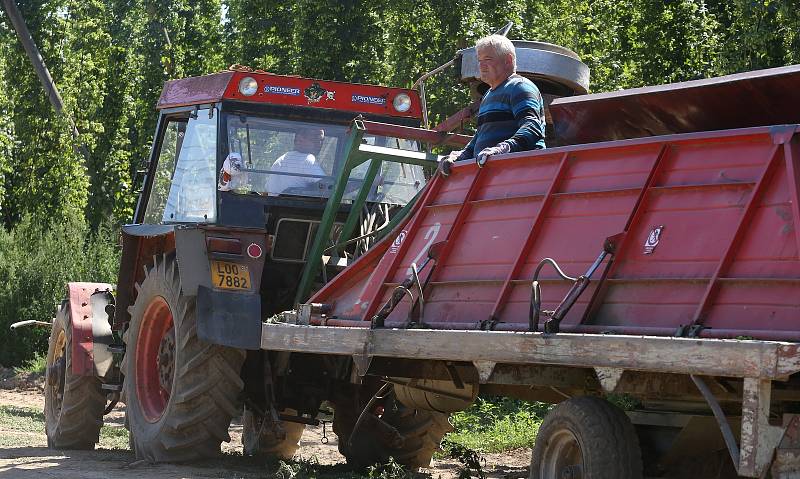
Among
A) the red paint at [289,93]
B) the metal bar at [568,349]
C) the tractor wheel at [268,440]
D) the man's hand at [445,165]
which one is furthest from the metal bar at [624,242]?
the tractor wheel at [268,440]

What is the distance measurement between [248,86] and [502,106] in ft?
8.44

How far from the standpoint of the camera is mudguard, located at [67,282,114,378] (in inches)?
425

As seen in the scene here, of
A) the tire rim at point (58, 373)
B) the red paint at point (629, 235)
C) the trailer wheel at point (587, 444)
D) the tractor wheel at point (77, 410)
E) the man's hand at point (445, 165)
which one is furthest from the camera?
the tire rim at point (58, 373)

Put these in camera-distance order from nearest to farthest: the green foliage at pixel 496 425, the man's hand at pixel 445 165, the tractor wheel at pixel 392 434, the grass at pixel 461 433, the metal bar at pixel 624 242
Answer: the metal bar at pixel 624 242 < the man's hand at pixel 445 165 < the grass at pixel 461 433 < the tractor wheel at pixel 392 434 < the green foliage at pixel 496 425

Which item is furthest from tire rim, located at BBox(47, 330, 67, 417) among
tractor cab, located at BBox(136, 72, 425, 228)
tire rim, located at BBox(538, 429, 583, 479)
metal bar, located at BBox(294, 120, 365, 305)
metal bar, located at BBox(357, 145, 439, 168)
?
tire rim, located at BBox(538, 429, 583, 479)

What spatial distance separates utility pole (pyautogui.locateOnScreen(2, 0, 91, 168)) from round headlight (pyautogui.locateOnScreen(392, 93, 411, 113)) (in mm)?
13898

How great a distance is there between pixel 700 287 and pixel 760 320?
1.36ft

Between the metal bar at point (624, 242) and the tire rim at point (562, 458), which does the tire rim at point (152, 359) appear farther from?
the metal bar at point (624, 242)

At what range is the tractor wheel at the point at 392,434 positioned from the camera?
970 centimetres

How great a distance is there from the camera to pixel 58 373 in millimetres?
11469

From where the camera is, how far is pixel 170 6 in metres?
27.9

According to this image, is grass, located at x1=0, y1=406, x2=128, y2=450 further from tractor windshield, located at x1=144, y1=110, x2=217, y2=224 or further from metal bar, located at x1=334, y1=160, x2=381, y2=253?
metal bar, located at x1=334, y1=160, x2=381, y2=253

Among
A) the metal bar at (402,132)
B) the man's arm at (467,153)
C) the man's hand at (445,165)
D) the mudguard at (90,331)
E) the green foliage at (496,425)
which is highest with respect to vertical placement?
the metal bar at (402,132)

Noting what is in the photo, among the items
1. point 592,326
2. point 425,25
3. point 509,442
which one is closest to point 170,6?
point 425,25
